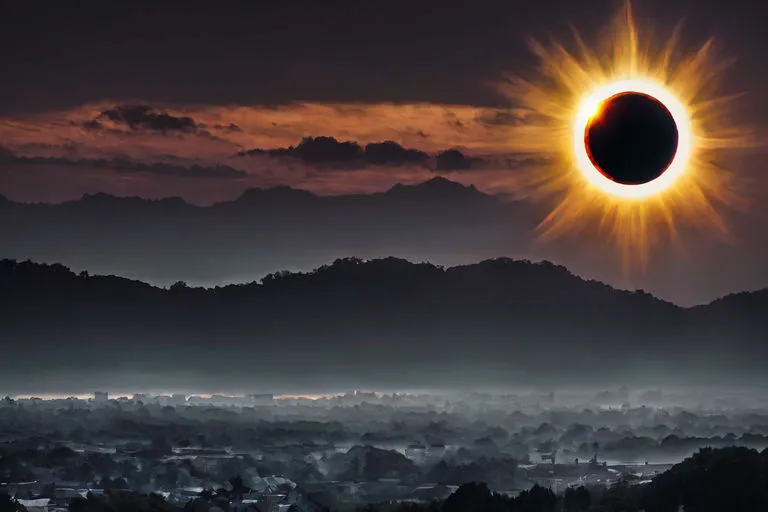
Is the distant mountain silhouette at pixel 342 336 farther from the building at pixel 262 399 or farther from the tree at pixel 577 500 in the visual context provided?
the tree at pixel 577 500

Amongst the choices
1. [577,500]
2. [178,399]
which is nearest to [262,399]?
[178,399]

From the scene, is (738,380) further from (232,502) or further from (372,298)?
(232,502)

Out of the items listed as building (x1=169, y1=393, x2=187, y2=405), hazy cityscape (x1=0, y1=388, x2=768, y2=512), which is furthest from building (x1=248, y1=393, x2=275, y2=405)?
building (x1=169, y1=393, x2=187, y2=405)

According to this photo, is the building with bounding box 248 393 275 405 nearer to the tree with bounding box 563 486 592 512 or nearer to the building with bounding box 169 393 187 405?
the building with bounding box 169 393 187 405

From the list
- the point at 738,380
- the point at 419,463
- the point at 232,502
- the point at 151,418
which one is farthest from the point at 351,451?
the point at 738,380

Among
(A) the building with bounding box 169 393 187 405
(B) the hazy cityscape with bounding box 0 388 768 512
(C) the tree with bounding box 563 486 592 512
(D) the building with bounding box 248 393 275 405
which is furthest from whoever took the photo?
(D) the building with bounding box 248 393 275 405

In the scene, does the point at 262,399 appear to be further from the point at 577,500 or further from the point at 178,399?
the point at 577,500

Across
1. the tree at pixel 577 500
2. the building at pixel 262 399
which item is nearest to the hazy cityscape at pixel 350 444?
the building at pixel 262 399

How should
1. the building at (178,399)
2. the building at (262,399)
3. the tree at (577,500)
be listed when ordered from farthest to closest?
the building at (262,399)
the building at (178,399)
the tree at (577,500)
